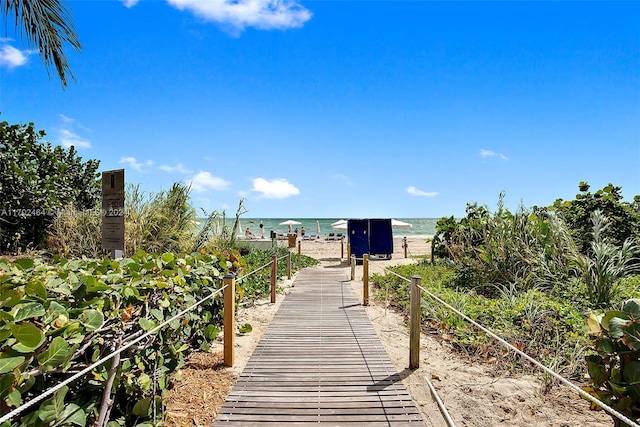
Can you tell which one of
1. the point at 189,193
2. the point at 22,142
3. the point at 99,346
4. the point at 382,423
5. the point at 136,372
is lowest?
the point at 382,423

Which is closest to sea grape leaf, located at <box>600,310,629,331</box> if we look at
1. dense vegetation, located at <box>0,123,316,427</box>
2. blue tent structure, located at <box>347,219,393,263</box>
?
dense vegetation, located at <box>0,123,316,427</box>

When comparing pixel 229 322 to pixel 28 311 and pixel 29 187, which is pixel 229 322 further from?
pixel 29 187

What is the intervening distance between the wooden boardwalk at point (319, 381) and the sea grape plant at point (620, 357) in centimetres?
139

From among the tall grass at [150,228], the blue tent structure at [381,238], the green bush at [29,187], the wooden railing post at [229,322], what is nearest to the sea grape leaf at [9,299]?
the wooden railing post at [229,322]

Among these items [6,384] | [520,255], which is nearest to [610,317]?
[6,384]

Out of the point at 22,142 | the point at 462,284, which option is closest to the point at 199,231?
the point at 462,284

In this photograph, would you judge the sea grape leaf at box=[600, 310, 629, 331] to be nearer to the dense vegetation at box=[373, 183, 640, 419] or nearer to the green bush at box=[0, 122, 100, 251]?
the dense vegetation at box=[373, 183, 640, 419]

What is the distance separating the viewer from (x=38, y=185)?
13.8 meters

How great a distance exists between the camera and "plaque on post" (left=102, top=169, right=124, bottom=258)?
6.75 metres

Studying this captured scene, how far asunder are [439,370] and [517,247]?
183 inches

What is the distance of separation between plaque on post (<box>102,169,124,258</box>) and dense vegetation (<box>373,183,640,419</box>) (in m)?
5.03

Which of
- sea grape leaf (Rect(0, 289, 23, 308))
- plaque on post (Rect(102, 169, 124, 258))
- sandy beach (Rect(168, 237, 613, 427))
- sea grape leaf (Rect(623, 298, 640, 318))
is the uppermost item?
plaque on post (Rect(102, 169, 124, 258))

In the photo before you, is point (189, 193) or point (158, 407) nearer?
point (158, 407)

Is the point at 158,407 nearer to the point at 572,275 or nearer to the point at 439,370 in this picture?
the point at 439,370
